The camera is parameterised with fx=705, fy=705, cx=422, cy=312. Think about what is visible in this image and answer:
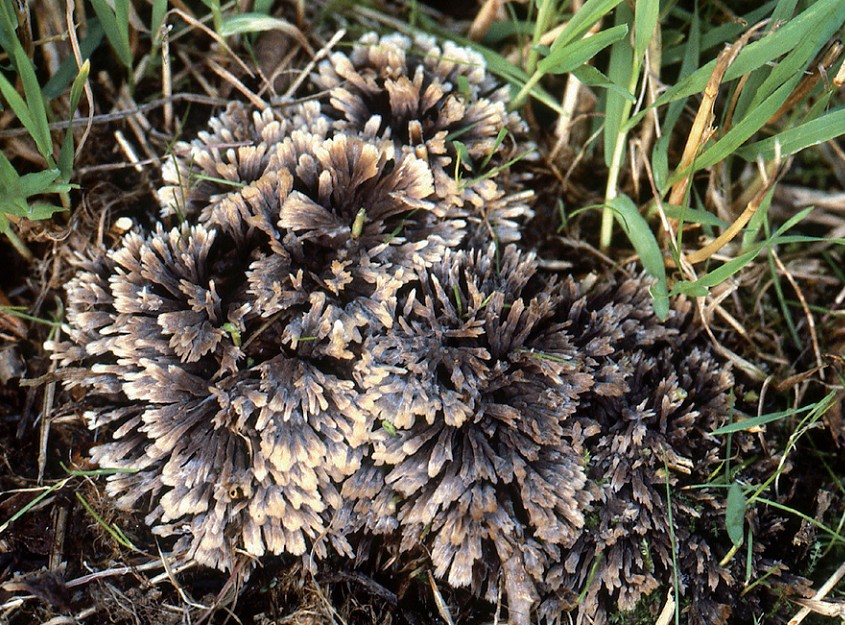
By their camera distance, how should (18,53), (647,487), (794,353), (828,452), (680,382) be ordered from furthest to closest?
Answer: (794,353), (828,452), (680,382), (647,487), (18,53)

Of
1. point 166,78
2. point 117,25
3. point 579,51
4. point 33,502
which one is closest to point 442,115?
point 579,51

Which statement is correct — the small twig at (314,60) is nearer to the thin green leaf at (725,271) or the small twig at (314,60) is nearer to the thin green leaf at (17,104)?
the thin green leaf at (17,104)

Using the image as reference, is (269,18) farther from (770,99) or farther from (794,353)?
(794,353)

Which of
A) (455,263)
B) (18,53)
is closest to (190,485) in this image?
(455,263)

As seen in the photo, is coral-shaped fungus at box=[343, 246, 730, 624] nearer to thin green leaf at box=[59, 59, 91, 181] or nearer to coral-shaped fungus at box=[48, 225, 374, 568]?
coral-shaped fungus at box=[48, 225, 374, 568]

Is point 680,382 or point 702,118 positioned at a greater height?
point 702,118

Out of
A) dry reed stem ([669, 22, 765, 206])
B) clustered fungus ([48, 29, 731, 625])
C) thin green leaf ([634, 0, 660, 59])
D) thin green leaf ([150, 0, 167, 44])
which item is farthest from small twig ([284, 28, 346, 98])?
dry reed stem ([669, 22, 765, 206])

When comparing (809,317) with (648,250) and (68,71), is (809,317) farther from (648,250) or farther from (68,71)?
(68,71)
